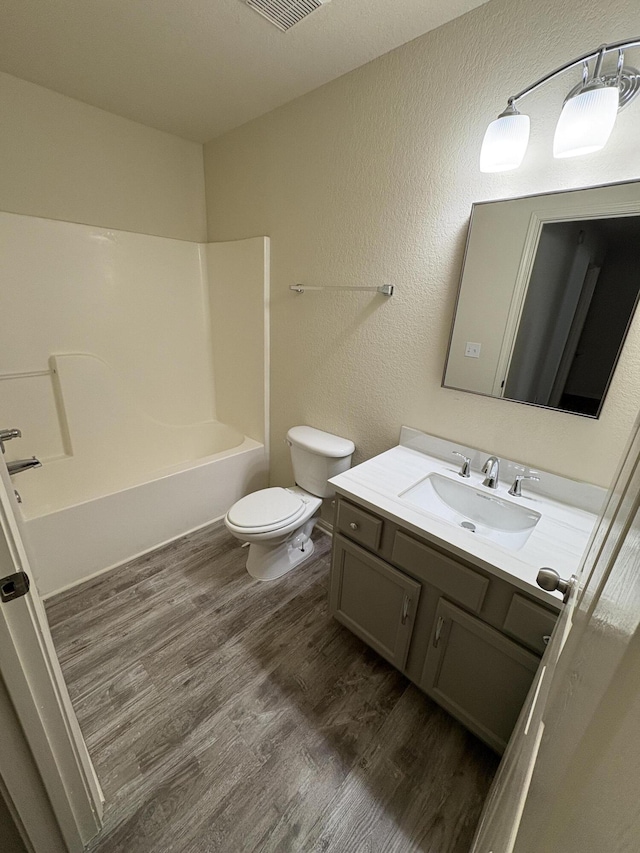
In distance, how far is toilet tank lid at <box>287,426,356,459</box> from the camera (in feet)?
6.28

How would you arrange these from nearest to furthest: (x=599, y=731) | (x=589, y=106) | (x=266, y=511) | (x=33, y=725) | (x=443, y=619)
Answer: (x=599, y=731)
(x=33, y=725)
(x=589, y=106)
(x=443, y=619)
(x=266, y=511)

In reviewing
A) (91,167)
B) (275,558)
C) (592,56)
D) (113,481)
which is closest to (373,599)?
(275,558)

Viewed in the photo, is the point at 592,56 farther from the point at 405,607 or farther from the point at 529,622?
the point at 405,607

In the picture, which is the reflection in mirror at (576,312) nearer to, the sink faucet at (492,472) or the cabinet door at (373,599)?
the sink faucet at (492,472)

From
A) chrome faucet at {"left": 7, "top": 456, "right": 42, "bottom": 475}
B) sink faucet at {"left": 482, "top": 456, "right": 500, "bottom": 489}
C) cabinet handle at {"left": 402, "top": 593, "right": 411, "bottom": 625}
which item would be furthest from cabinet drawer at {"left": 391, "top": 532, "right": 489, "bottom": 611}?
chrome faucet at {"left": 7, "top": 456, "right": 42, "bottom": 475}

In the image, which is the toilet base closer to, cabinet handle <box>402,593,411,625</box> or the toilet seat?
the toilet seat

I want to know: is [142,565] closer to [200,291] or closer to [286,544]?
[286,544]

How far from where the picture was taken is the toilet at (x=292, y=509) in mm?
1775

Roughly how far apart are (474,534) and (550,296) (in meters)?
0.87

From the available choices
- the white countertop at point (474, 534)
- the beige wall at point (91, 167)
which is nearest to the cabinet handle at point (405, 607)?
the white countertop at point (474, 534)

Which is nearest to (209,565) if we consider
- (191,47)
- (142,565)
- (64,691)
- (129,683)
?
(142,565)

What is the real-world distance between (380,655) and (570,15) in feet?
7.53

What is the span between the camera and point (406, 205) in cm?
153

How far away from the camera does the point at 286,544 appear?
2.04 m
